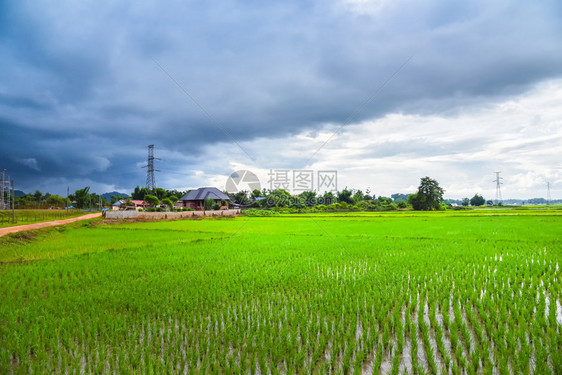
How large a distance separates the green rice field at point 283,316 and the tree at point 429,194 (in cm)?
4951

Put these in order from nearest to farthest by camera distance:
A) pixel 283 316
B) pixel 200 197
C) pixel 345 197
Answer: pixel 283 316, pixel 200 197, pixel 345 197

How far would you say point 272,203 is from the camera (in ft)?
155

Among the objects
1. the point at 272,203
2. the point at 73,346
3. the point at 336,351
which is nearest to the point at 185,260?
the point at 73,346

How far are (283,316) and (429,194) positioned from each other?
57.3 metres

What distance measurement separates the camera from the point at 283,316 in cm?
435

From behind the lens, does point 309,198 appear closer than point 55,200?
Yes

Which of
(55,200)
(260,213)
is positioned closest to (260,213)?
(260,213)

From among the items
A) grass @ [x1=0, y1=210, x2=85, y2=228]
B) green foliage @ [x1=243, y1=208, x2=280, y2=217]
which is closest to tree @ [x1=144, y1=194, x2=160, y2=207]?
grass @ [x1=0, y1=210, x2=85, y2=228]

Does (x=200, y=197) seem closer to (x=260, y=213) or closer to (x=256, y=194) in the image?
(x=256, y=194)

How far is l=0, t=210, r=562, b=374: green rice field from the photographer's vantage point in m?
3.20

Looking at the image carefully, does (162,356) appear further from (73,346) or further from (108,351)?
(73,346)

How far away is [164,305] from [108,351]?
56.7 inches

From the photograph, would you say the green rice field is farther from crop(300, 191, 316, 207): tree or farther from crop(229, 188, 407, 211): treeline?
crop(300, 191, 316, 207): tree

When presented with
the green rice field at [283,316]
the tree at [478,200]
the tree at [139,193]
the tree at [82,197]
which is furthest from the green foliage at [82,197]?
the tree at [478,200]
